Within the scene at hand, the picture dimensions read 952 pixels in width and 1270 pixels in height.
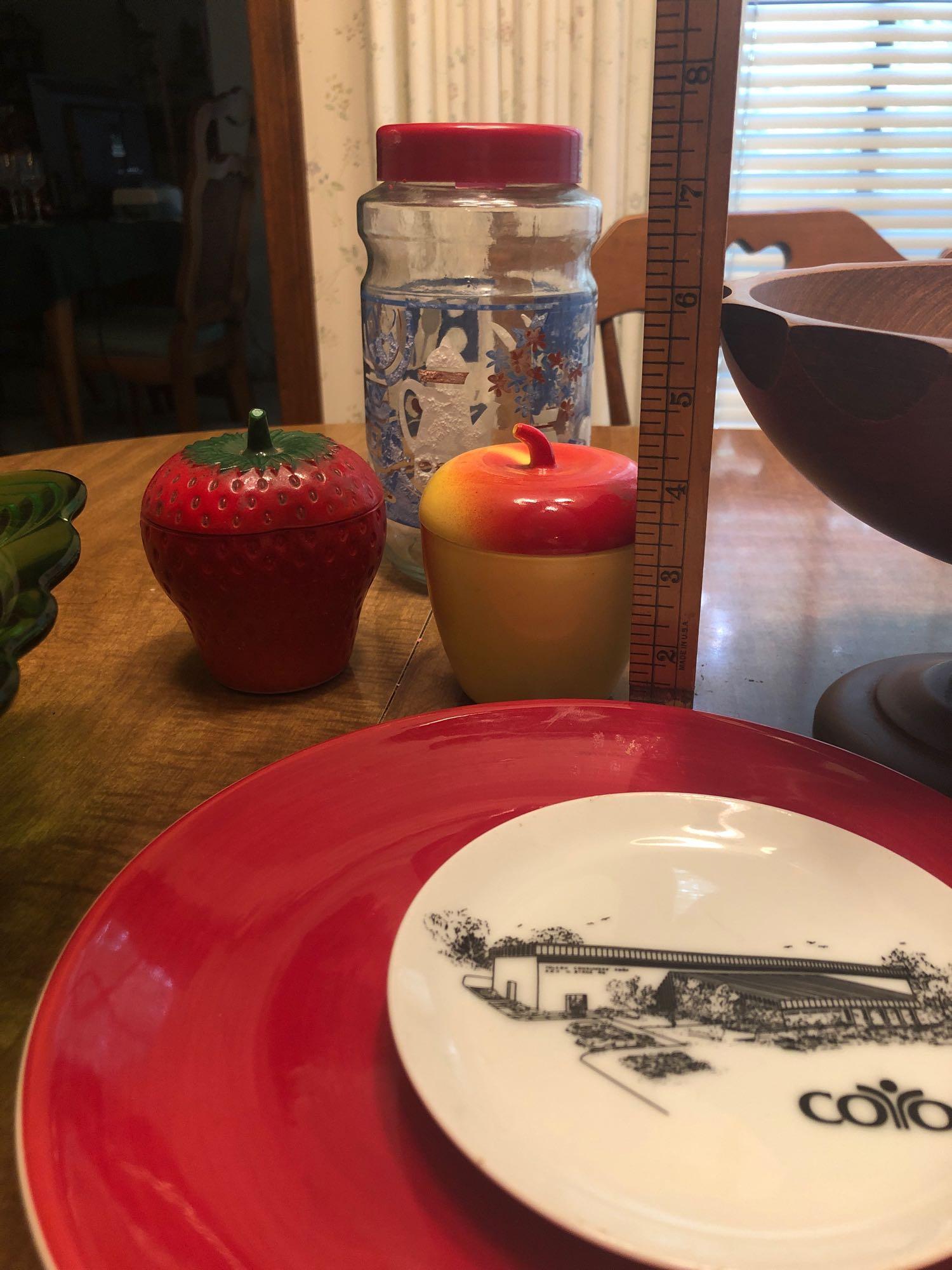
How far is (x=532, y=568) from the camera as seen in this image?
0.44 meters

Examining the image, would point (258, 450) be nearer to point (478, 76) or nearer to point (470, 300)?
point (470, 300)

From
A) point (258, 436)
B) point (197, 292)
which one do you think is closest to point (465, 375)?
point (258, 436)

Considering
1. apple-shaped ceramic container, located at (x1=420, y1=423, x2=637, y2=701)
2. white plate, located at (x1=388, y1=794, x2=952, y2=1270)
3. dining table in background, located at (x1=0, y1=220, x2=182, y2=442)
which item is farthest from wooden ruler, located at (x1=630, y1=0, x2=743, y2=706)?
dining table in background, located at (x1=0, y1=220, x2=182, y2=442)

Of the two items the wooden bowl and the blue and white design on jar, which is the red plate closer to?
the wooden bowl

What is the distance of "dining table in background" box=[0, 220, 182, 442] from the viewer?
8.37ft

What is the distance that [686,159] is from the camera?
0.37 meters

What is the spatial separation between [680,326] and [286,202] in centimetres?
194

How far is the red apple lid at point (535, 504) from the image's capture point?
438 millimetres

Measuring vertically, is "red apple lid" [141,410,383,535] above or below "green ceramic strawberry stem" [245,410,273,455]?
below

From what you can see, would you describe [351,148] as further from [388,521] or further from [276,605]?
[276,605]

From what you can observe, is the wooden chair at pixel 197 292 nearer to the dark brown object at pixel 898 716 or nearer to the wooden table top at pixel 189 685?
the wooden table top at pixel 189 685

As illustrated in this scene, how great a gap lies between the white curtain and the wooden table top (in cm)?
138

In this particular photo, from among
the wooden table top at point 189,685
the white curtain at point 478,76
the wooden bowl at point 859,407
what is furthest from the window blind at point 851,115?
the wooden bowl at point 859,407

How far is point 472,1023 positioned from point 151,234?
2834 millimetres
